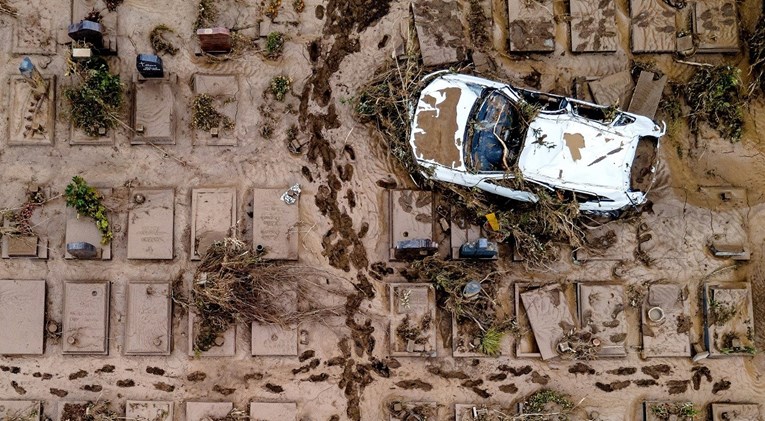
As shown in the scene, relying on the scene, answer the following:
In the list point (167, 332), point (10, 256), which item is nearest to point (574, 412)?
point (167, 332)

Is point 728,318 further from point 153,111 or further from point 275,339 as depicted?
point 153,111

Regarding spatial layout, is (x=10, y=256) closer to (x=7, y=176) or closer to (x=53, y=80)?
(x=7, y=176)

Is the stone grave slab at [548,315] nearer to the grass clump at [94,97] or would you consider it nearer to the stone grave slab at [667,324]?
the stone grave slab at [667,324]

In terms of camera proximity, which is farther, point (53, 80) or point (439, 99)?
point (53, 80)

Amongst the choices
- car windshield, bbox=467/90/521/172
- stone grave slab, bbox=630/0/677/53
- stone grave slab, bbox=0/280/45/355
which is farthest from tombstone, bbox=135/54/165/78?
stone grave slab, bbox=630/0/677/53

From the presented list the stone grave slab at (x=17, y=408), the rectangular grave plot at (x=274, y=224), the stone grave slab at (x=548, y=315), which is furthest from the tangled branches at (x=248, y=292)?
the stone grave slab at (x=548, y=315)

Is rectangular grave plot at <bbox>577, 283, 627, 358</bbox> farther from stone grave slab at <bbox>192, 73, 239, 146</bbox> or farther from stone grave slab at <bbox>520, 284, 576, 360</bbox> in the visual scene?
stone grave slab at <bbox>192, 73, 239, 146</bbox>
